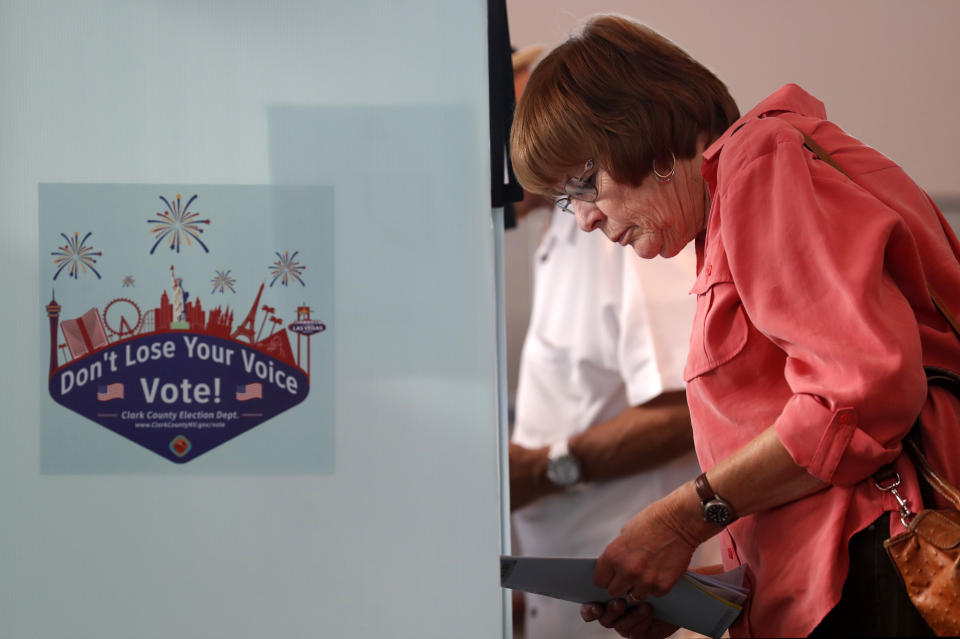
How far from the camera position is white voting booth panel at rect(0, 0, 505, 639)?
950 millimetres

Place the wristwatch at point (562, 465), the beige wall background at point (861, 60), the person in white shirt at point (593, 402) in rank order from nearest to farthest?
the person in white shirt at point (593, 402) < the wristwatch at point (562, 465) < the beige wall background at point (861, 60)

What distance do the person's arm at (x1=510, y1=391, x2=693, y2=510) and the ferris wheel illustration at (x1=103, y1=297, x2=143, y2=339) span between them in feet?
4.68

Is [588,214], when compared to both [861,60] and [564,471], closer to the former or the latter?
[564,471]

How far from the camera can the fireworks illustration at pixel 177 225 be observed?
970 millimetres

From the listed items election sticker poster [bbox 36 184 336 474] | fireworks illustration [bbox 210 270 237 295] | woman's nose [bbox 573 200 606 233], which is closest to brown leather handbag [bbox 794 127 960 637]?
woman's nose [bbox 573 200 606 233]

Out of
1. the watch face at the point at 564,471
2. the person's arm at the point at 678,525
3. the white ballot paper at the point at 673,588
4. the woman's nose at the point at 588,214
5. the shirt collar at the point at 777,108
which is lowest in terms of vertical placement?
the watch face at the point at 564,471

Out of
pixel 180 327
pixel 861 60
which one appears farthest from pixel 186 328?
pixel 861 60

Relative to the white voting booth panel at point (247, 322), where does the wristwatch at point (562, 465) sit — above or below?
below

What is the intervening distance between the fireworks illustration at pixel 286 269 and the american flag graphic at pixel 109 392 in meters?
0.21

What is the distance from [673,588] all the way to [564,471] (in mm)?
1367

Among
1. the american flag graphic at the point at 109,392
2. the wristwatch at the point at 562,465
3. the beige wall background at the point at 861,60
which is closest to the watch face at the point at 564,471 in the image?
the wristwatch at the point at 562,465

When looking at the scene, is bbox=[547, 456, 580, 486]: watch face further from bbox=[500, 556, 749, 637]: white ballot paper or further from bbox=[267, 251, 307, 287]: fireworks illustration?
bbox=[267, 251, 307, 287]: fireworks illustration

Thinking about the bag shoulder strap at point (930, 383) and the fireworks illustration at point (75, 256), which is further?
the fireworks illustration at point (75, 256)

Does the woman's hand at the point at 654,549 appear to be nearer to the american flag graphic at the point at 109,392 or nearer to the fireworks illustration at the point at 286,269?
the fireworks illustration at the point at 286,269
